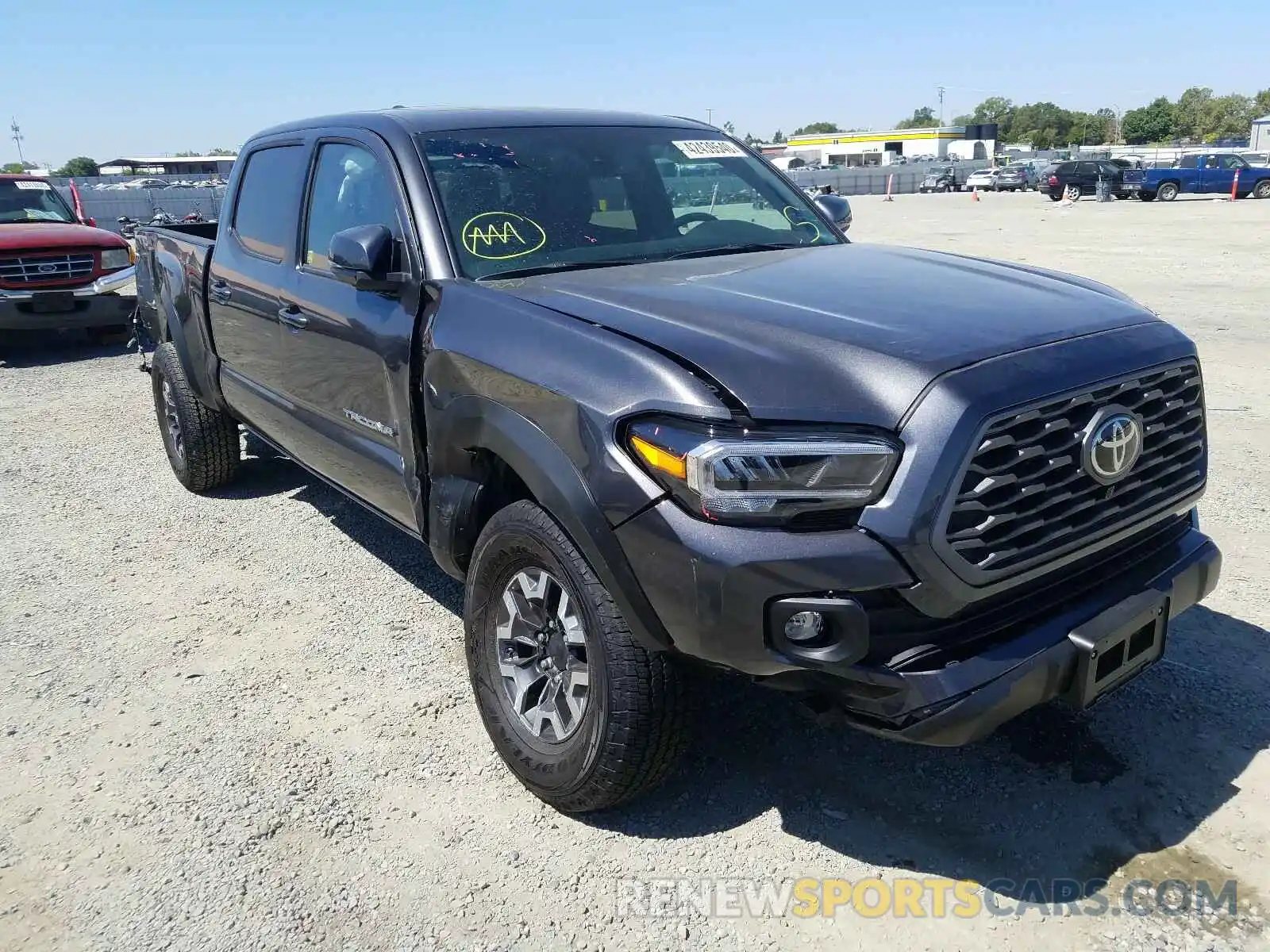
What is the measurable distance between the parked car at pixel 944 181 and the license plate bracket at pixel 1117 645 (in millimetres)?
52907

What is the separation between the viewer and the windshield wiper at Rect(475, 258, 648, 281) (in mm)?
3289

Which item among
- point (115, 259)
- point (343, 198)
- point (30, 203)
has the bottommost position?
point (115, 259)

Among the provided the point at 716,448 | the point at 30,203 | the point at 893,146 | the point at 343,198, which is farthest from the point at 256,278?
the point at 893,146

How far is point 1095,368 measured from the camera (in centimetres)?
253

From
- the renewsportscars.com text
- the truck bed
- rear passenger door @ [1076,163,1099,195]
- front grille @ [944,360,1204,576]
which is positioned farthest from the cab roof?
rear passenger door @ [1076,163,1099,195]

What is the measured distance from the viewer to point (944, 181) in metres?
51.6

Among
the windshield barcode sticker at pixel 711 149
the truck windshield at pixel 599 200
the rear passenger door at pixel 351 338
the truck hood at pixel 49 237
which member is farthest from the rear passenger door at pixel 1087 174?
the rear passenger door at pixel 351 338

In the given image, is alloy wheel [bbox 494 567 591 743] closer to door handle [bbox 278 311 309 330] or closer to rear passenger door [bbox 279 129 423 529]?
rear passenger door [bbox 279 129 423 529]

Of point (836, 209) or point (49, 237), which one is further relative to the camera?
point (49, 237)

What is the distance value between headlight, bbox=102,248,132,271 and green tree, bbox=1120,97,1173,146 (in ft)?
373

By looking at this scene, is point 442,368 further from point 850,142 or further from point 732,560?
point 850,142

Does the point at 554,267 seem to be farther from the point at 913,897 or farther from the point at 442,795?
the point at 913,897

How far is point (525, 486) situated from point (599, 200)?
126 centimetres

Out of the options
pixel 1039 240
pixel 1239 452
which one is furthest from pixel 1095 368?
pixel 1039 240
